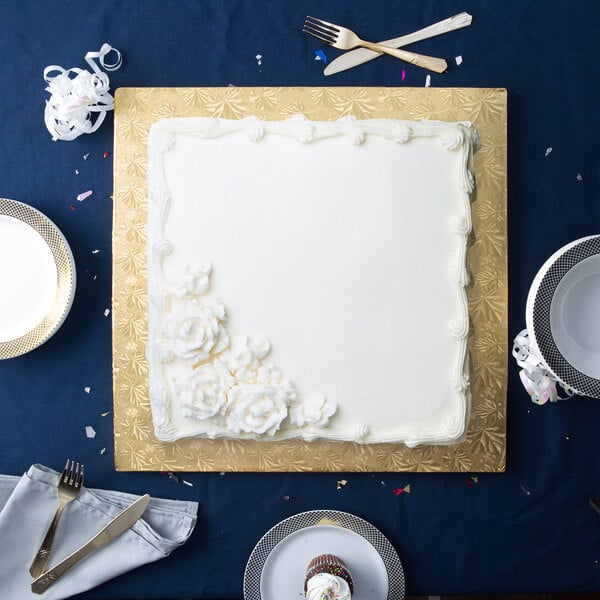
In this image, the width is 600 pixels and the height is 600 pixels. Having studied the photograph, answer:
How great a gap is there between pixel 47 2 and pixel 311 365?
4.10 ft

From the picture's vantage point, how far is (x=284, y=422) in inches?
63.1

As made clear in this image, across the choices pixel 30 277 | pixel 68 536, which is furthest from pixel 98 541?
pixel 30 277

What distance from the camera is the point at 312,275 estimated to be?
1587mm

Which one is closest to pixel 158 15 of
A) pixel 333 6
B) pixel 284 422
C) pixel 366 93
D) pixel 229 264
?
pixel 333 6

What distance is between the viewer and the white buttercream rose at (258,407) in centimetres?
157

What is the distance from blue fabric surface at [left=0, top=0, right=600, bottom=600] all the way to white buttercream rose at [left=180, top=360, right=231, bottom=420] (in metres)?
Result: 0.29

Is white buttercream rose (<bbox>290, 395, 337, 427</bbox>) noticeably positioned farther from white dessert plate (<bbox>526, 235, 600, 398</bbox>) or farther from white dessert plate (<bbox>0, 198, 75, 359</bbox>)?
white dessert plate (<bbox>0, 198, 75, 359</bbox>)

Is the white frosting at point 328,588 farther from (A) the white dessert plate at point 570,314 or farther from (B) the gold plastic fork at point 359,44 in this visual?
(B) the gold plastic fork at point 359,44

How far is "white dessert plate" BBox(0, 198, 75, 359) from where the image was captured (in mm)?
1679

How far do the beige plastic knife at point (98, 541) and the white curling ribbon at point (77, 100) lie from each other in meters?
1.01

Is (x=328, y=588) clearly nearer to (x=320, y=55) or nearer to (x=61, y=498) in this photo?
(x=61, y=498)

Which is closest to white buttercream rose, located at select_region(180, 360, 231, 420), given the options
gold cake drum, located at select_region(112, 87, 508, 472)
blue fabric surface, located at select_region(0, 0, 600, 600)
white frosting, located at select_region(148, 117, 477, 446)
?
white frosting, located at select_region(148, 117, 477, 446)

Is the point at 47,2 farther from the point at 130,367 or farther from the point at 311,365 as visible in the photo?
the point at 311,365

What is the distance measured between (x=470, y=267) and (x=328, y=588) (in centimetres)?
88
